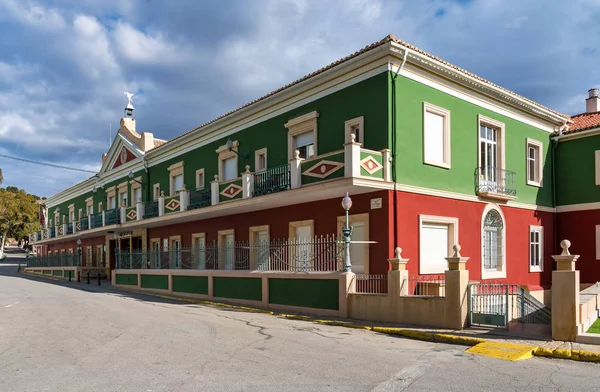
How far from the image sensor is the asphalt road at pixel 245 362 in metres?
6.23

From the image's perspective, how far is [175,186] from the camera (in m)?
24.3

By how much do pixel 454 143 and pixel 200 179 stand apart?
11.7m

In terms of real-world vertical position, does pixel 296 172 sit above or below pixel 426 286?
above

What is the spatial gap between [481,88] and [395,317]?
8.77m

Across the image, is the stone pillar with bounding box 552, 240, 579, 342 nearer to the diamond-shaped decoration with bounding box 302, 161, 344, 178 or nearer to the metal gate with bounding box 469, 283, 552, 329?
the metal gate with bounding box 469, 283, 552, 329

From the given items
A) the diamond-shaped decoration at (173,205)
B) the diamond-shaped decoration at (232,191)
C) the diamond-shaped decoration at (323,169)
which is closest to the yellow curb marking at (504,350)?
the diamond-shaped decoration at (323,169)

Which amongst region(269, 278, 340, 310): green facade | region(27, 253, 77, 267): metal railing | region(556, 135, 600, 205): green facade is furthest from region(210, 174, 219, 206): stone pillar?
region(27, 253, 77, 267): metal railing

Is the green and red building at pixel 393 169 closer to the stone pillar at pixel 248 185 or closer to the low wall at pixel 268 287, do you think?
the stone pillar at pixel 248 185

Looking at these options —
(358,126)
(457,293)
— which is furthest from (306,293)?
(358,126)

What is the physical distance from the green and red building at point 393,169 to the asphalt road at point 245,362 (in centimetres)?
408

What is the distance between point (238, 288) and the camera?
53.2 ft

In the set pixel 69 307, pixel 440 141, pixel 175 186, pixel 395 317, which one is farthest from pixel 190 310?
pixel 175 186

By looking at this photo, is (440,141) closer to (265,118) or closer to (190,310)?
(265,118)

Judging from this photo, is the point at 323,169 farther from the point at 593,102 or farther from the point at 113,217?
the point at 113,217
